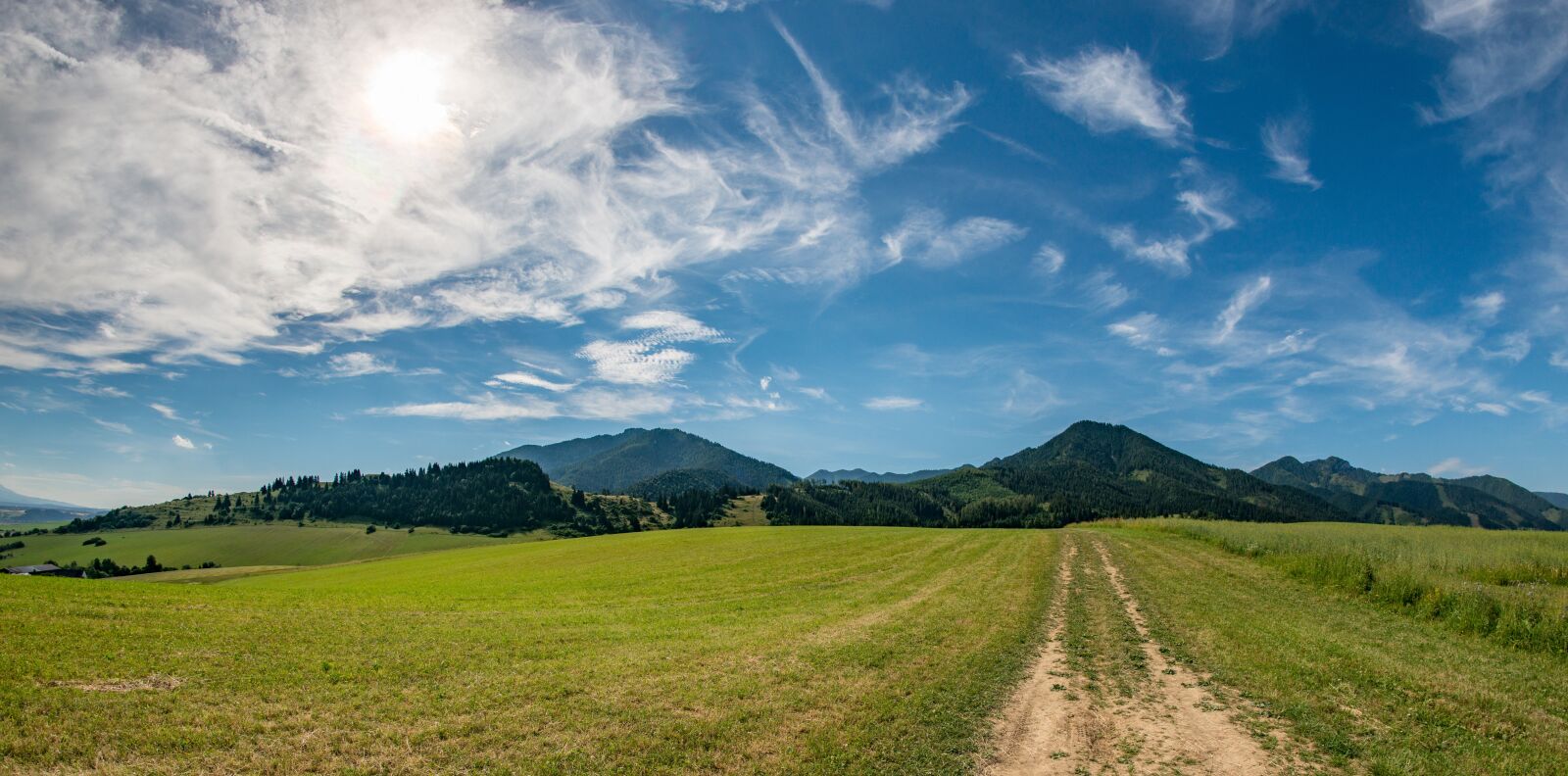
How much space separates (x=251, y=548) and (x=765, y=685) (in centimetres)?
21419

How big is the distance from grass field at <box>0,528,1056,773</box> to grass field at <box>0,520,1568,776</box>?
0.26 feet

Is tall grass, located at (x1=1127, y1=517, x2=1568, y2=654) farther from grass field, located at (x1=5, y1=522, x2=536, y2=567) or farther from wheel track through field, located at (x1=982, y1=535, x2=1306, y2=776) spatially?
grass field, located at (x1=5, y1=522, x2=536, y2=567)

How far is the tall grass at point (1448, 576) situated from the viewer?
1898 centimetres

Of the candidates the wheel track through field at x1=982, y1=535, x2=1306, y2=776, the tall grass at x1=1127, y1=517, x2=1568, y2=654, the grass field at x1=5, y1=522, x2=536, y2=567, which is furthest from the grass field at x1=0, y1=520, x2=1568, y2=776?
the grass field at x1=5, y1=522, x2=536, y2=567

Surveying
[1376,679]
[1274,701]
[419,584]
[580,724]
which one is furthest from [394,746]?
[419,584]

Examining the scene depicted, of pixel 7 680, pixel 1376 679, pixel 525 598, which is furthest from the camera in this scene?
pixel 525 598

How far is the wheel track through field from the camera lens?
1077cm

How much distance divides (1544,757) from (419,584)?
49.5m

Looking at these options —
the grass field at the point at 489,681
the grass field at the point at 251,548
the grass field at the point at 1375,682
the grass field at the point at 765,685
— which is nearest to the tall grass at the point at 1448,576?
the grass field at the point at 765,685

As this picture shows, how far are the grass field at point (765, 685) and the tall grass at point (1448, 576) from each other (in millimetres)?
502

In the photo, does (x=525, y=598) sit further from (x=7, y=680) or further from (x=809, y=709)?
(x=809, y=709)

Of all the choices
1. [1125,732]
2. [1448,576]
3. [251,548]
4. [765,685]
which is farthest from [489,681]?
[251,548]

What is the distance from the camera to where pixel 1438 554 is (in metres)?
32.8

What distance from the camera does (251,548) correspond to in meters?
168
